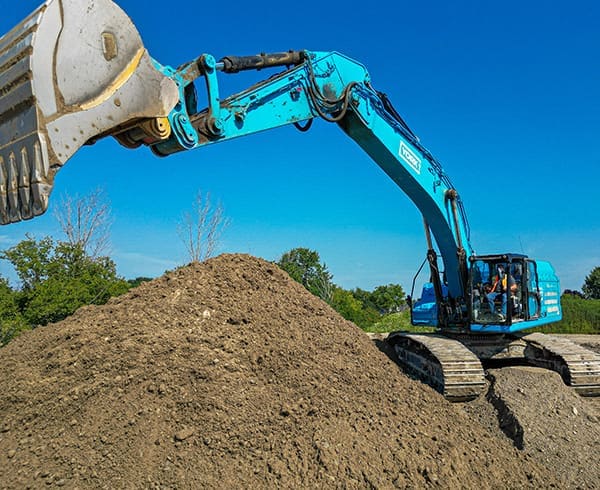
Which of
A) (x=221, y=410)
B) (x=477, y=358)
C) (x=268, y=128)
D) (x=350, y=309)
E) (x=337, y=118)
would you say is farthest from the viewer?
(x=350, y=309)

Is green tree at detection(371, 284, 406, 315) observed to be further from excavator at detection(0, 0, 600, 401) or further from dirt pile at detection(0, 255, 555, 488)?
dirt pile at detection(0, 255, 555, 488)

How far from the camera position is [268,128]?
215 inches

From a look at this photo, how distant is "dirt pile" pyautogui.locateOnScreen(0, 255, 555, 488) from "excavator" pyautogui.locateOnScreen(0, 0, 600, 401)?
1.75 m

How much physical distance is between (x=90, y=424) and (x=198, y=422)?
880 mm

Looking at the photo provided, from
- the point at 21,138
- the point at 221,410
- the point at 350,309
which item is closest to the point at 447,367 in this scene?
the point at 221,410

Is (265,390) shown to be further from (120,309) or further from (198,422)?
(120,309)

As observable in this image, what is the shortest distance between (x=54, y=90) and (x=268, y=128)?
247cm

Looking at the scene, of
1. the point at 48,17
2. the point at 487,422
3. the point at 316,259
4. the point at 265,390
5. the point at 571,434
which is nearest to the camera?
the point at 48,17

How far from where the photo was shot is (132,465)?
3.91 metres

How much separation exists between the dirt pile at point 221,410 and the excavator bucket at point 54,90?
1905mm

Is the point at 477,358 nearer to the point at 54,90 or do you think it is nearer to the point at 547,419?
the point at 547,419


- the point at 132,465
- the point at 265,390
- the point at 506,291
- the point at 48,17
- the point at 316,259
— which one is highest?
the point at 316,259

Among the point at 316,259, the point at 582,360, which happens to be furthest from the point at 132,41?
the point at 316,259

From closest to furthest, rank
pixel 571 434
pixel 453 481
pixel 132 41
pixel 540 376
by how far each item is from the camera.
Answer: pixel 132 41
pixel 453 481
pixel 571 434
pixel 540 376
